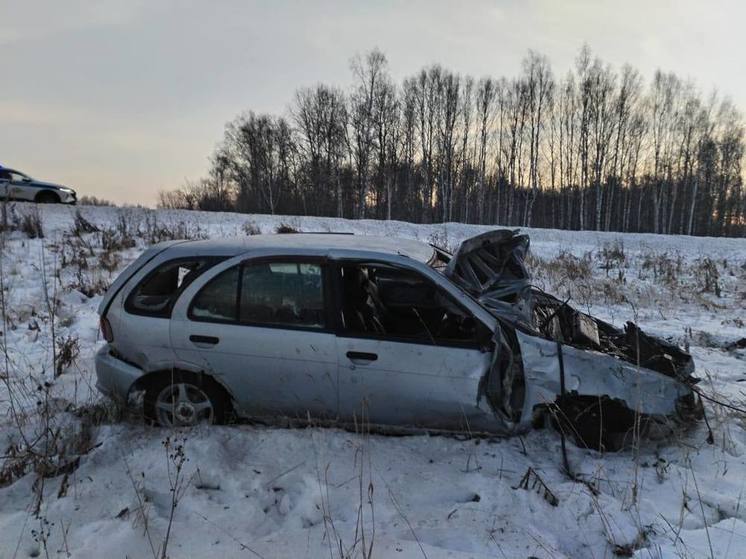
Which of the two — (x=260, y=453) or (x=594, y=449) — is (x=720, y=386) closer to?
(x=594, y=449)

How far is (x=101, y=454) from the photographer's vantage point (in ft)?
10.5

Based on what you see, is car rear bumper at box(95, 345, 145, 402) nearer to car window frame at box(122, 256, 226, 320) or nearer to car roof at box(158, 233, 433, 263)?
car window frame at box(122, 256, 226, 320)

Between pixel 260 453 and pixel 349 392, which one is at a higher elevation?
pixel 349 392

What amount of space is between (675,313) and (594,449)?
605 cm

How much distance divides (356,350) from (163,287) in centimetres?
174

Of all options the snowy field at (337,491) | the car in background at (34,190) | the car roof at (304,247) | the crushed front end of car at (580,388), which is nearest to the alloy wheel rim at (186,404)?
the snowy field at (337,491)

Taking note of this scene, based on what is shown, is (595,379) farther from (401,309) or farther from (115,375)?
(115,375)

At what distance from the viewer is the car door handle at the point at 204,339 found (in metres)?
3.43

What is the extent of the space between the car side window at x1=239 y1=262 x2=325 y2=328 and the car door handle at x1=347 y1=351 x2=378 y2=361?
1.09 feet

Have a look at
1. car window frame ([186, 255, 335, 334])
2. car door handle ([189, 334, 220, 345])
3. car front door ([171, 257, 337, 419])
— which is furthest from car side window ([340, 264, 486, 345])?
car door handle ([189, 334, 220, 345])

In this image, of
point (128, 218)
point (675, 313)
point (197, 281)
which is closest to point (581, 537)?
point (197, 281)

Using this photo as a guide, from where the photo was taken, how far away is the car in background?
16.5 m

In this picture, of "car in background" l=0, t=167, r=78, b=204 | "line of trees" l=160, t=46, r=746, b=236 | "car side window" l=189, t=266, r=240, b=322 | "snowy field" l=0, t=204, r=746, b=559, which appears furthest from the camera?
"line of trees" l=160, t=46, r=746, b=236

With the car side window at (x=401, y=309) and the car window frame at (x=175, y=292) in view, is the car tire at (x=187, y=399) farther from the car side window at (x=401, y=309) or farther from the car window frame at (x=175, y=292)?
the car side window at (x=401, y=309)
